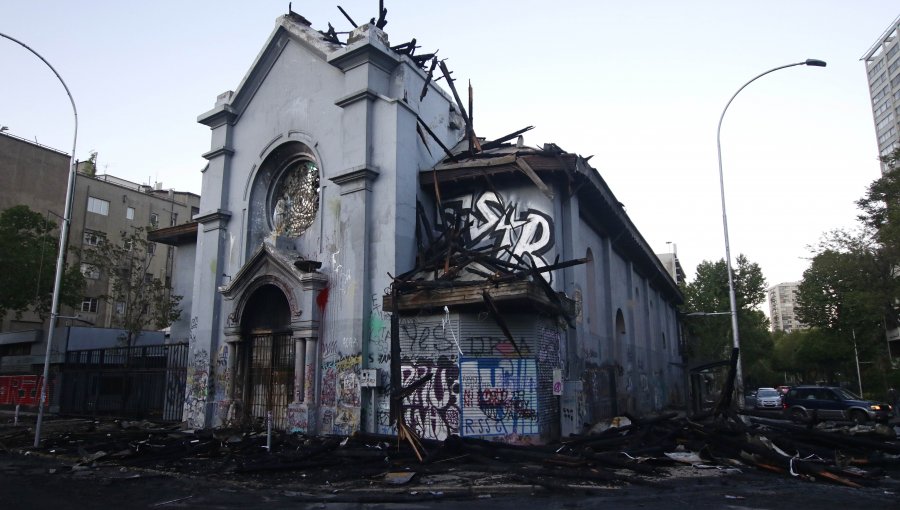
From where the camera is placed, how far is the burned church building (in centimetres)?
1341

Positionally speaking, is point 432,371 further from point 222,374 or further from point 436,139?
point 222,374

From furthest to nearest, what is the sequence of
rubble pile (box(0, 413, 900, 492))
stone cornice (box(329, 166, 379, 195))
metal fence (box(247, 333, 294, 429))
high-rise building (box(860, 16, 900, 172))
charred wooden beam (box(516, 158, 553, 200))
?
1. high-rise building (box(860, 16, 900, 172))
2. metal fence (box(247, 333, 294, 429))
3. stone cornice (box(329, 166, 379, 195))
4. charred wooden beam (box(516, 158, 553, 200))
5. rubble pile (box(0, 413, 900, 492))

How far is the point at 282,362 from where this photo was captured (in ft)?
53.6

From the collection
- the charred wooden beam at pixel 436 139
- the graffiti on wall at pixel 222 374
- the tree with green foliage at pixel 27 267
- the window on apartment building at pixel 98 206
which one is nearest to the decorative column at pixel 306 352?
the graffiti on wall at pixel 222 374

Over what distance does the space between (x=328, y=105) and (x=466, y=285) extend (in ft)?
23.5

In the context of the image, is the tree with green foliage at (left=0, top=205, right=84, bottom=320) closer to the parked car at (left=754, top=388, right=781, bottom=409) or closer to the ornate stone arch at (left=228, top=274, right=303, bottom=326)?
the ornate stone arch at (left=228, top=274, right=303, bottom=326)

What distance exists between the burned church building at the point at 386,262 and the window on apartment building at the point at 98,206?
3270 cm

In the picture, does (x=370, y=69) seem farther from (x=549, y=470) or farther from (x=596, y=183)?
(x=549, y=470)

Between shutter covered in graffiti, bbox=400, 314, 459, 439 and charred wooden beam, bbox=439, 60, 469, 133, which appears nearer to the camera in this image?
shutter covered in graffiti, bbox=400, 314, 459, 439

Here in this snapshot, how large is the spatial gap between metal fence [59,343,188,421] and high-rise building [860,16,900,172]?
77605 mm

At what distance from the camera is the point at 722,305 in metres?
54.7

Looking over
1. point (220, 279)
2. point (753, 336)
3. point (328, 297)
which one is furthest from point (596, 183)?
point (753, 336)

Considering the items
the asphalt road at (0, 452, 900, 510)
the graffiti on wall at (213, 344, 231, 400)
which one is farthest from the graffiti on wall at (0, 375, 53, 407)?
the asphalt road at (0, 452, 900, 510)

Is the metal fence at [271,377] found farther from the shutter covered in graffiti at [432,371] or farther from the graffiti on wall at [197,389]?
the shutter covered in graffiti at [432,371]
